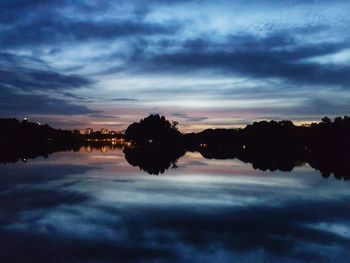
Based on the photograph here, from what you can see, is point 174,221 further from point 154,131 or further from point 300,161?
point 154,131

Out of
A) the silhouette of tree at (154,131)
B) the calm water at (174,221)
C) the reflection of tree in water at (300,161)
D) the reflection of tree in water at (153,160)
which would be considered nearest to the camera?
the calm water at (174,221)

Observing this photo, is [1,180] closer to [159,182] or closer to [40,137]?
[159,182]

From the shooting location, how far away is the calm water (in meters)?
15.8

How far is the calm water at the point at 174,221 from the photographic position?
51.8ft

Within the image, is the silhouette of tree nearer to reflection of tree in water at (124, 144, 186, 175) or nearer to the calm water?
reflection of tree in water at (124, 144, 186, 175)

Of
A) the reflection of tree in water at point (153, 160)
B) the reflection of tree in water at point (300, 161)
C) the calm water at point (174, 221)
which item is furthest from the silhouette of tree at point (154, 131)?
the calm water at point (174, 221)

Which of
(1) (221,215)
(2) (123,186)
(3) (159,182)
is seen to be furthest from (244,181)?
(1) (221,215)

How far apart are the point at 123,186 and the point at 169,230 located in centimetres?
1558

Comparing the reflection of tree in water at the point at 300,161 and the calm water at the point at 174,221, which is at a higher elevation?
the reflection of tree in water at the point at 300,161

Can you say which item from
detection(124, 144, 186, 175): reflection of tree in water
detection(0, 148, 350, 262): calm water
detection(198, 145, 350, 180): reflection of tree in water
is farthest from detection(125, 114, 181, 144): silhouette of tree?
detection(0, 148, 350, 262): calm water

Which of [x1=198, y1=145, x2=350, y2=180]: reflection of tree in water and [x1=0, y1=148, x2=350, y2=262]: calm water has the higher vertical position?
[x1=198, y1=145, x2=350, y2=180]: reflection of tree in water

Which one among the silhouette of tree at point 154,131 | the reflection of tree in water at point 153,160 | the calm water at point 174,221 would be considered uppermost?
the silhouette of tree at point 154,131

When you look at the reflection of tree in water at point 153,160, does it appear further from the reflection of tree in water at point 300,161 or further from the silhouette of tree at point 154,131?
the silhouette of tree at point 154,131

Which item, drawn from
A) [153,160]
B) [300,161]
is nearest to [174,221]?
[153,160]
